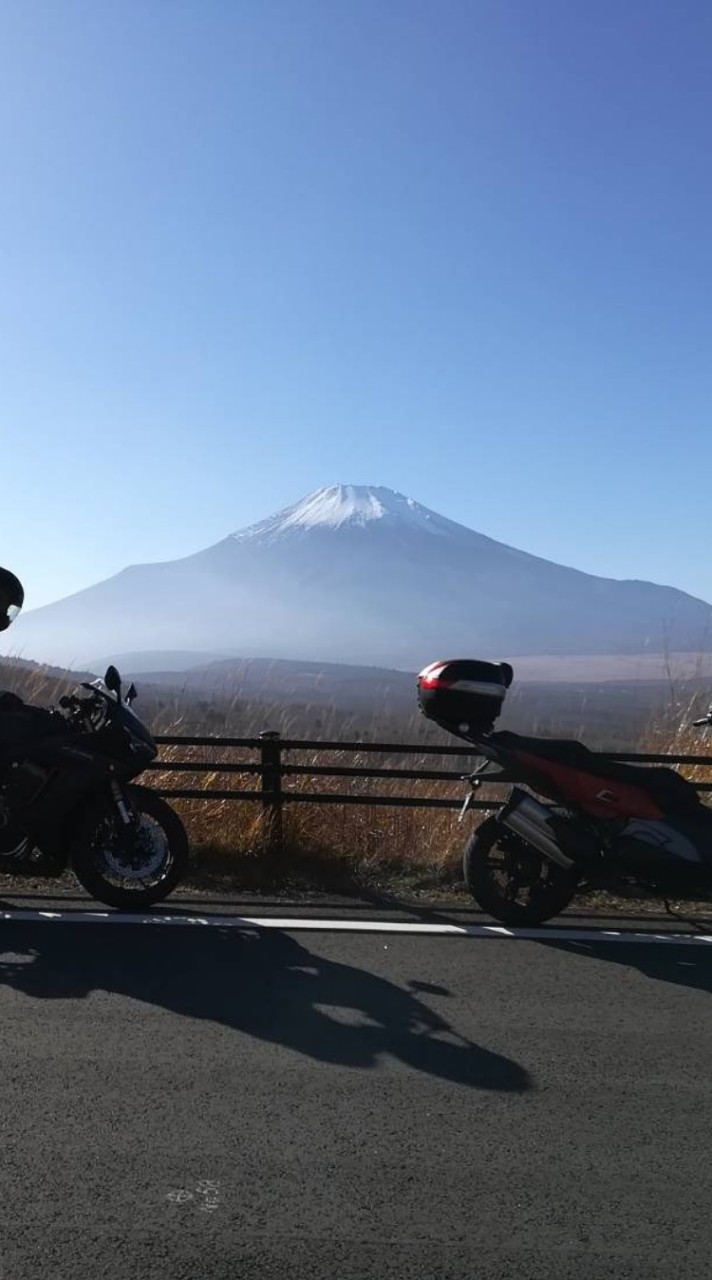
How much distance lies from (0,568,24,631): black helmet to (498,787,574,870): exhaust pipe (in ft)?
10.3

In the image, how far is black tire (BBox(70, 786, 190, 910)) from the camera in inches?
268

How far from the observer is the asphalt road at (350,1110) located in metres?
3.32

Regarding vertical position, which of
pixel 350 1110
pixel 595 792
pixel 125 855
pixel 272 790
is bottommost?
pixel 350 1110

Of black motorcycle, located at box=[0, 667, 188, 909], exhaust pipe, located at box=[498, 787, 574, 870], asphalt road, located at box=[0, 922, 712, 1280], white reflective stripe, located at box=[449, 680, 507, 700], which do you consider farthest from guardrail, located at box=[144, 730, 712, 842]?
asphalt road, located at box=[0, 922, 712, 1280]

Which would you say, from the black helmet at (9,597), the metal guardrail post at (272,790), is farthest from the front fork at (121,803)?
the metal guardrail post at (272,790)

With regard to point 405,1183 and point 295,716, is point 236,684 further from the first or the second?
point 405,1183

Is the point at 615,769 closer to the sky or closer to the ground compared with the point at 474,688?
closer to the ground

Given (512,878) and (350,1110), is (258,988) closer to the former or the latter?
(350,1110)

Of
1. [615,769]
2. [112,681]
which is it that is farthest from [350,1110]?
[112,681]

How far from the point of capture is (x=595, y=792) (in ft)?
21.7

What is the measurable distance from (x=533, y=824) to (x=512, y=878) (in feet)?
1.23

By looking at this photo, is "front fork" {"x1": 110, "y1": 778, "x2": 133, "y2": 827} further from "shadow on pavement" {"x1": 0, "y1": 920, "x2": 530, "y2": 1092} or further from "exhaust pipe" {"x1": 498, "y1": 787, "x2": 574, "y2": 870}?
"exhaust pipe" {"x1": 498, "y1": 787, "x2": 574, "y2": 870}

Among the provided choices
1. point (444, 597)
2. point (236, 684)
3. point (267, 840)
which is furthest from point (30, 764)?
point (444, 597)

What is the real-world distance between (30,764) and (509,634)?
116m
